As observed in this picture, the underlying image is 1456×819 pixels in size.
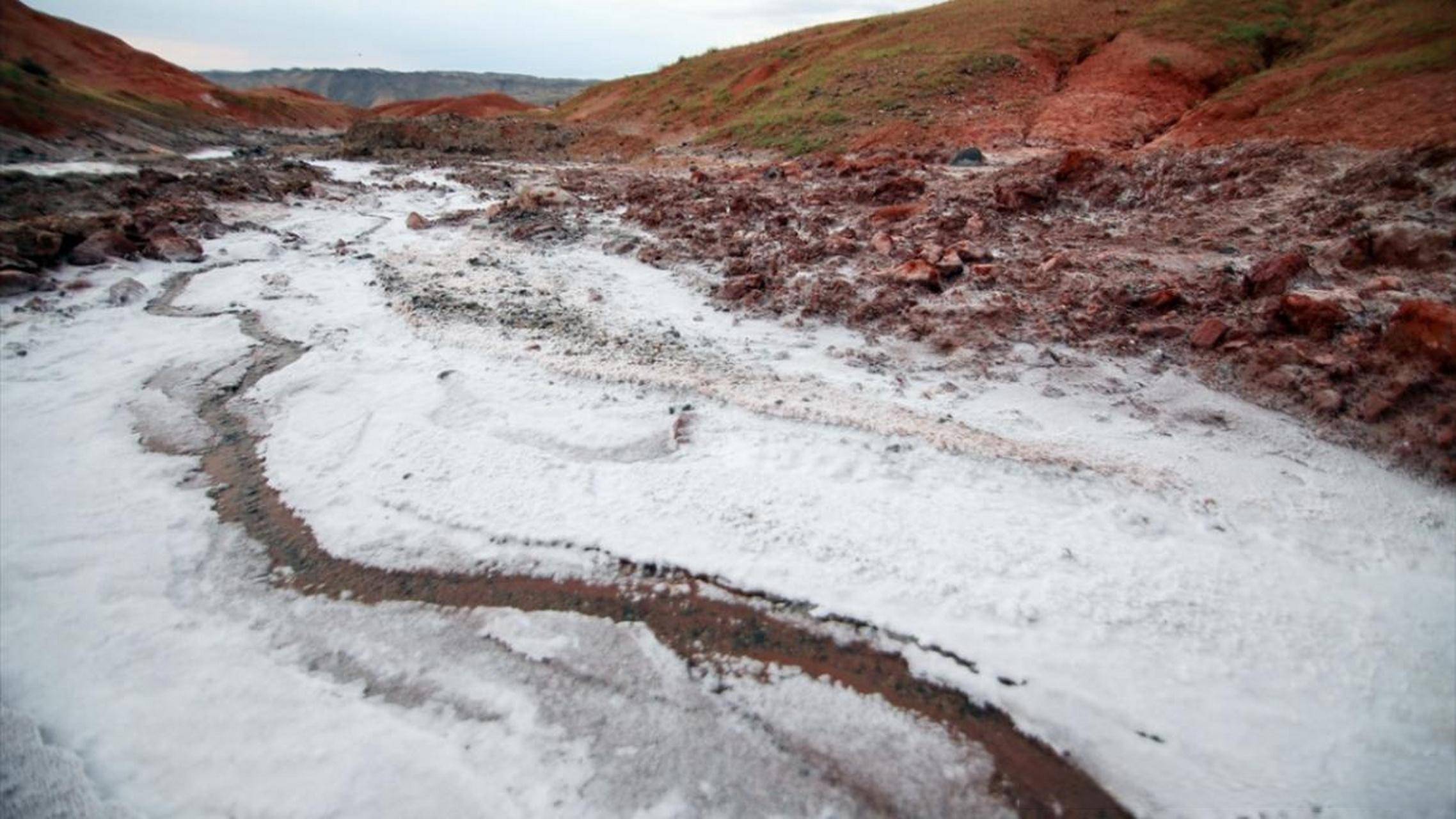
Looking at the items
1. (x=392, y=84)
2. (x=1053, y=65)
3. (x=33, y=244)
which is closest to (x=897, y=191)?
(x=33, y=244)

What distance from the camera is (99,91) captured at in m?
25.4

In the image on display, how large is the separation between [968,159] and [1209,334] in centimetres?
686

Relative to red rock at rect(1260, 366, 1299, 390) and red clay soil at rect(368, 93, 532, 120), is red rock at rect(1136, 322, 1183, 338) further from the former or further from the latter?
red clay soil at rect(368, 93, 532, 120)

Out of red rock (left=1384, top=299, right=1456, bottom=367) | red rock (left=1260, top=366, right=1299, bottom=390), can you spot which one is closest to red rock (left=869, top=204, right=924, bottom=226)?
red rock (left=1260, top=366, right=1299, bottom=390)

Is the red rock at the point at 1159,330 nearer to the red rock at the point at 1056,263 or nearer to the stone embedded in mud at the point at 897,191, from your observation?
the red rock at the point at 1056,263

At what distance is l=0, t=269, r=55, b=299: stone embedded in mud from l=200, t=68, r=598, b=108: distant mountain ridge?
9589 cm

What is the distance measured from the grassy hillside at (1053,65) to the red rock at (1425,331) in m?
5.39

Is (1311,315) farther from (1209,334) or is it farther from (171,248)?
(171,248)

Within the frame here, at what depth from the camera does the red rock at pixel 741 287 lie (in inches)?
223

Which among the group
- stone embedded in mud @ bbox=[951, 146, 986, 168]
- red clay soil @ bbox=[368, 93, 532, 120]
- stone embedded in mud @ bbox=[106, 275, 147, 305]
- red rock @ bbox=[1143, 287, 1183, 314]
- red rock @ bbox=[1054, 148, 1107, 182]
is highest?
red clay soil @ bbox=[368, 93, 532, 120]

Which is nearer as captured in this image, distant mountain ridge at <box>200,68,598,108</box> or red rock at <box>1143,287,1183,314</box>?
red rock at <box>1143,287,1183,314</box>

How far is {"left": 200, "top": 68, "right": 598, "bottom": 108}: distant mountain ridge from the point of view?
97.2 meters

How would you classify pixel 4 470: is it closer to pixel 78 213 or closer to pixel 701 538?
pixel 701 538

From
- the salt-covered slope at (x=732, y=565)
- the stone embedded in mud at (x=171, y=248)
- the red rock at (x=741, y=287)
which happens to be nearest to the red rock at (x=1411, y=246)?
the salt-covered slope at (x=732, y=565)
